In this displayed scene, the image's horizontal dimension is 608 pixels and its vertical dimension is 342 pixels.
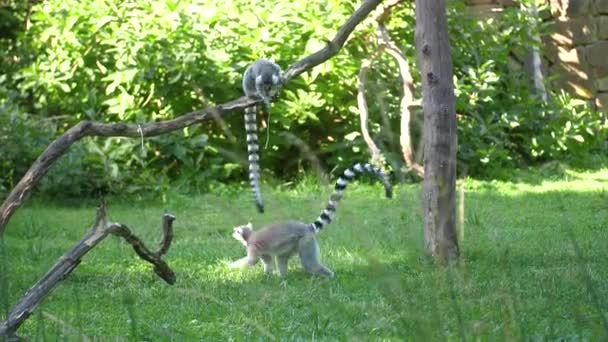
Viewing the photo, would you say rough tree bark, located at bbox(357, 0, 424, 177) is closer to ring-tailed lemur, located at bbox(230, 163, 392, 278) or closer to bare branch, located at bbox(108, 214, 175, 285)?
ring-tailed lemur, located at bbox(230, 163, 392, 278)

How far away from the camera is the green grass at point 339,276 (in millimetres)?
3492

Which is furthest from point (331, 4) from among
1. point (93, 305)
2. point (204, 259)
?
point (93, 305)

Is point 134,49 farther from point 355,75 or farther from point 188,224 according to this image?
point 188,224

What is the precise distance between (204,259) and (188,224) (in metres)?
1.80

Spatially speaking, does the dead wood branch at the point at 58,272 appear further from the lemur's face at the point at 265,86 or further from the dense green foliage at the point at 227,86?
the dense green foliage at the point at 227,86

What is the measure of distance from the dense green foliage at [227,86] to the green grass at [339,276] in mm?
990

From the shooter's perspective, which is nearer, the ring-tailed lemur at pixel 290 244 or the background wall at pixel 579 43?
the ring-tailed lemur at pixel 290 244

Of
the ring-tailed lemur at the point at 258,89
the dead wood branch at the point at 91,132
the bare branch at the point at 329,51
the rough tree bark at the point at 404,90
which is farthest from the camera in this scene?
the rough tree bark at the point at 404,90

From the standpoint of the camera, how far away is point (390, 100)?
1229 centimetres

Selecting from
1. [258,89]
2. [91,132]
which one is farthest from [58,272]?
[258,89]

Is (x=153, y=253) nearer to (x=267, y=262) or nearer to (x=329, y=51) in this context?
(x=267, y=262)

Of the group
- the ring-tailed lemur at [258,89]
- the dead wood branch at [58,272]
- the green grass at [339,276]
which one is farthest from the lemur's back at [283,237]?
the ring-tailed lemur at [258,89]

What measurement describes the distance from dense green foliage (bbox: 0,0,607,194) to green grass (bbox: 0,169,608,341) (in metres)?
0.99

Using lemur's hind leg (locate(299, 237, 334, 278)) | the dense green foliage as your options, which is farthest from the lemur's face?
lemur's hind leg (locate(299, 237, 334, 278))
